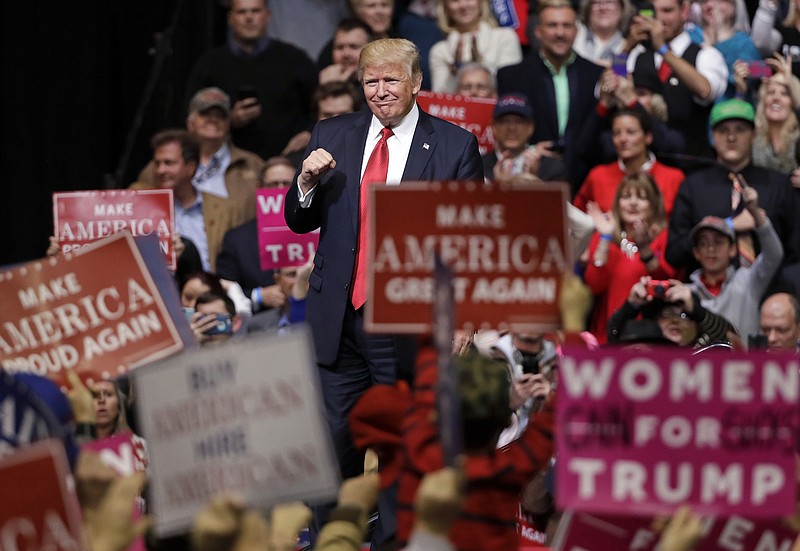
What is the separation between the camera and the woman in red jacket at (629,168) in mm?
9562

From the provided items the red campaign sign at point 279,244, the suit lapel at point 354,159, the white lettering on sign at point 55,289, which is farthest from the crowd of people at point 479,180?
the white lettering on sign at point 55,289

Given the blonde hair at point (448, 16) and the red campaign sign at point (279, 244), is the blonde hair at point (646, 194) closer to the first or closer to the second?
the red campaign sign at point (279, 244)

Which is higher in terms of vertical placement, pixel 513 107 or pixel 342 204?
pixel 513 107

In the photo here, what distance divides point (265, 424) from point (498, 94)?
262 inches

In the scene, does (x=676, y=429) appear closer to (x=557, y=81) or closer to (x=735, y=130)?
(x=735, y=130)

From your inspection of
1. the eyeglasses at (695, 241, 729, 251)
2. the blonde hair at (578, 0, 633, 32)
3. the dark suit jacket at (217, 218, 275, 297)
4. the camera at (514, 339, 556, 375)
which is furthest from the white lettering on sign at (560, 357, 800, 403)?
the blonde hair at (578, 0, 633, 32)

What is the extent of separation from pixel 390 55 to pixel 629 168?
3.49 meters

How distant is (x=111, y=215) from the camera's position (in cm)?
852

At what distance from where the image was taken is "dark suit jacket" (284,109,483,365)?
6508 mm

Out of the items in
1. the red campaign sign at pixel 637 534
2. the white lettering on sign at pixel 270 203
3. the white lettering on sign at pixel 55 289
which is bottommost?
the red campaign sign at pixel 637 534

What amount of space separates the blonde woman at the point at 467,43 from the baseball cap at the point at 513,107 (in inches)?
39.4

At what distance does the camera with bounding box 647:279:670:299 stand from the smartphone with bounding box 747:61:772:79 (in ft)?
8.33

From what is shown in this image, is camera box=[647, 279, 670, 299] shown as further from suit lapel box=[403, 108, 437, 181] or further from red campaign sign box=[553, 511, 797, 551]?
red campaign sign box=[553, 511, 797, 551]

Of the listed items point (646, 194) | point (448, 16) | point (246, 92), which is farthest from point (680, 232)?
point (246, 92)
